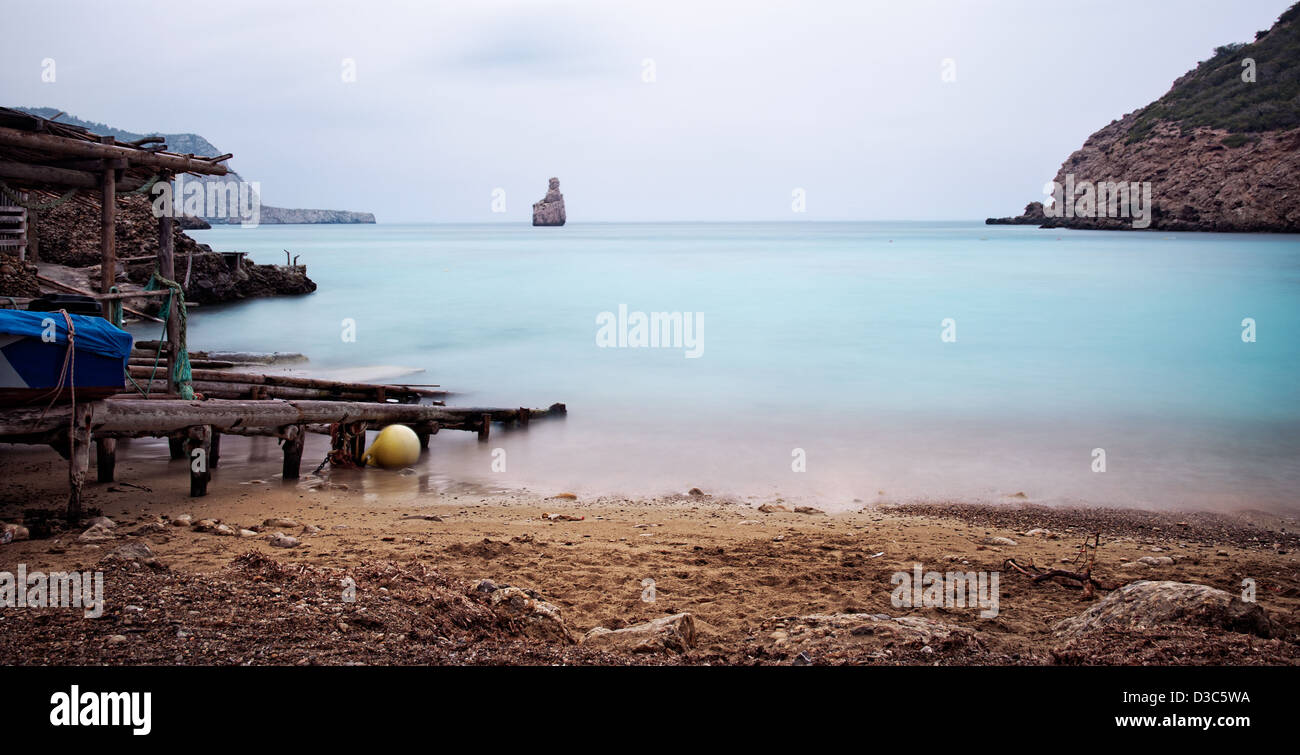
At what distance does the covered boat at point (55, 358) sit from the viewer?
713 cm

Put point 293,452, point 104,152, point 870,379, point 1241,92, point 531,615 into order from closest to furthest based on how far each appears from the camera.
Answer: point 531,615
point 293,452
point 104,152
point 870,379
point 1241,92

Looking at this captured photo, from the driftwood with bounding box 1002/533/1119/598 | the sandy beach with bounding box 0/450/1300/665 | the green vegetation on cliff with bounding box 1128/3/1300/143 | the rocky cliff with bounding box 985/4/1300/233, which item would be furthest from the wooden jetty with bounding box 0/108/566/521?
the green vegetation on cliff with bounding box 1128/3/1300/143

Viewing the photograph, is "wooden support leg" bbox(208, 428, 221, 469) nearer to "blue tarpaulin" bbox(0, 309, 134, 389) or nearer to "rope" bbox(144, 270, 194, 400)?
"rope" bbox(144, 270, 194, 400)

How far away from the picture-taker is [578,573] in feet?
23.3

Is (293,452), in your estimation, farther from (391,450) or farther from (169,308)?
(169,308)

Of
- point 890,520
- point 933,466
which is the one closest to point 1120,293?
point 933,466

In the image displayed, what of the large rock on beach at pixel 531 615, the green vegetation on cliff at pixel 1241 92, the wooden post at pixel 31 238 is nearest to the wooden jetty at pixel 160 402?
the large rock on beach at pixel 531 615

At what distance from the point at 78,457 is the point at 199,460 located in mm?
1882

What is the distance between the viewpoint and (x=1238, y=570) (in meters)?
7.34

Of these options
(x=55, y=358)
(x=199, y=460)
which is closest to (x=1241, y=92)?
(x=199, y=460)

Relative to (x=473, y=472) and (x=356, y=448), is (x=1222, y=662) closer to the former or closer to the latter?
(x=473, y=472)

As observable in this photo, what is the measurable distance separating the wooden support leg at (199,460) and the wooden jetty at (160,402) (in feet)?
0.04
